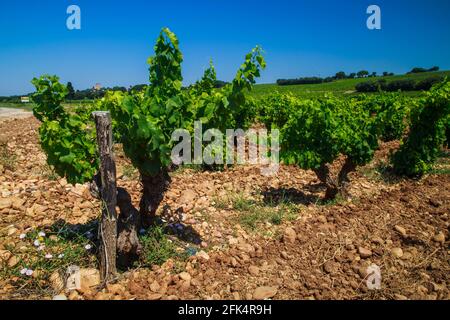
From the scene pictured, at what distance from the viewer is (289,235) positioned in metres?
4.57

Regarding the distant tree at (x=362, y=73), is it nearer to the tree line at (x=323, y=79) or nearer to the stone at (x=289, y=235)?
the tree line at (x=323, y=79)

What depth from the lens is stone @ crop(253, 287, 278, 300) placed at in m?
3.42

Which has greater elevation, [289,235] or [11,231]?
[11,231]

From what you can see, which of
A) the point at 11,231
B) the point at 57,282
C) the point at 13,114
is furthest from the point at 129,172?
the point at 13,114

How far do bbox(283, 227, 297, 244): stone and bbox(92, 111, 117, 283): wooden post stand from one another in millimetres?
2188

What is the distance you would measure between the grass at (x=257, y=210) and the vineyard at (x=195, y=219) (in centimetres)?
3

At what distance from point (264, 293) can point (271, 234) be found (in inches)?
53.4

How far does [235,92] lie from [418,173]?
5921mm

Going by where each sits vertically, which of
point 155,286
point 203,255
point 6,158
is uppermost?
point 6,158

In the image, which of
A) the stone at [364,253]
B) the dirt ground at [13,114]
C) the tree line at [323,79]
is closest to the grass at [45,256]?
the stone at [364,253]

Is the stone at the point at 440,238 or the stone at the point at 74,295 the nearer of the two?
the stone at the point at 74,295

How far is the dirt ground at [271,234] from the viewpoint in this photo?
356 cm

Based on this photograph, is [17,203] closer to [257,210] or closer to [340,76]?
[257,210]

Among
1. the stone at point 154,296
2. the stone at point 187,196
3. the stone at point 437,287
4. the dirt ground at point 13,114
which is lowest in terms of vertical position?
the stone at point 437,287
